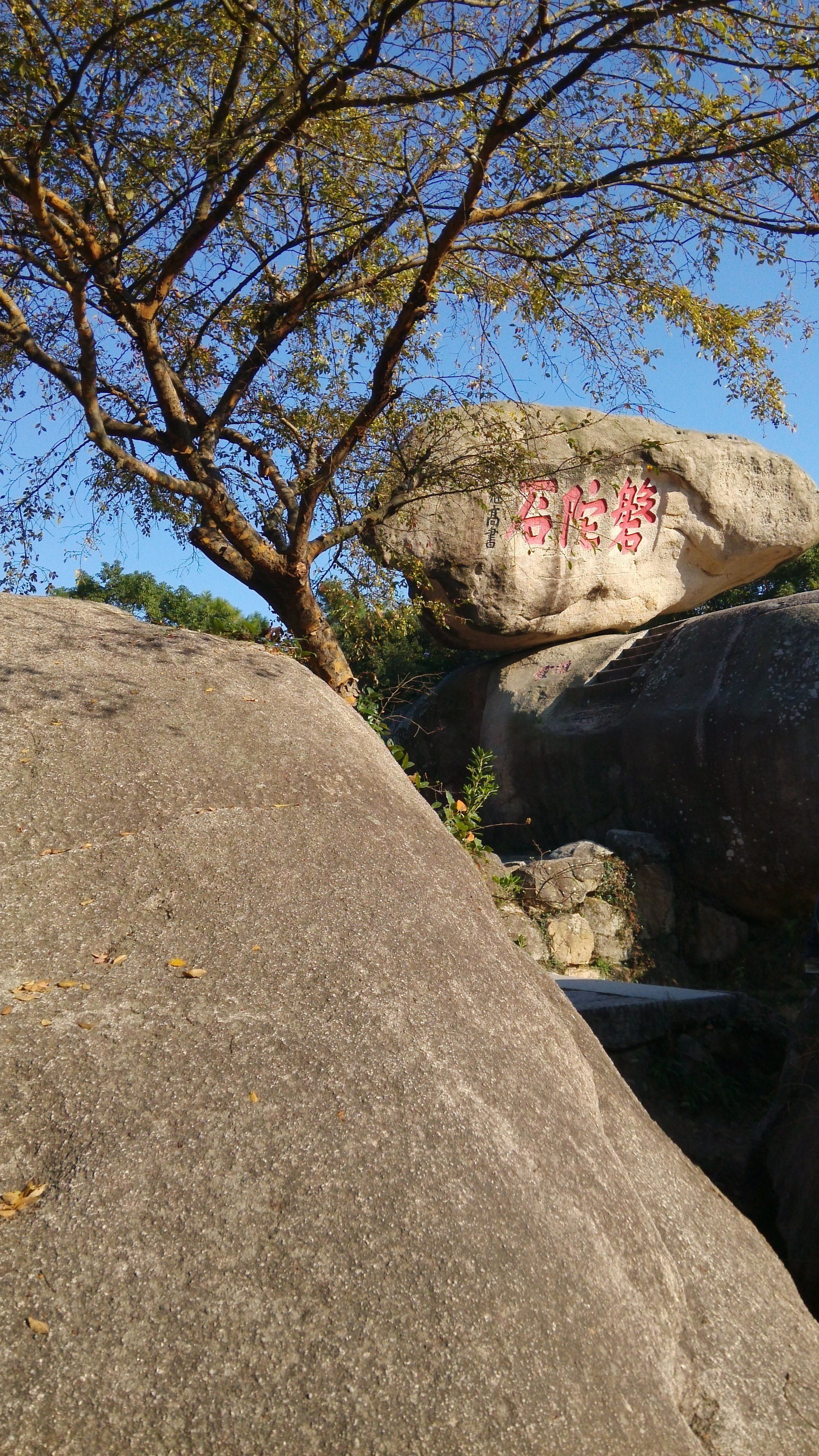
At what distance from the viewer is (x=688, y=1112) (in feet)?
20.9

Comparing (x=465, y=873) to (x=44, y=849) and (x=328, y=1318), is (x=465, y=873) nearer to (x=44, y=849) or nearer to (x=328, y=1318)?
(x=44, y=849)

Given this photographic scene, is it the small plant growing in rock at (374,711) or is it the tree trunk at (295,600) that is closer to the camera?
the tree trunk at (295,600)

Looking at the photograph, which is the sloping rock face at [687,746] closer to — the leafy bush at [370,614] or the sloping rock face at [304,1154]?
the leafy bush at [370,614]

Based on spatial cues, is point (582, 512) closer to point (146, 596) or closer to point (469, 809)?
point (469, 809)

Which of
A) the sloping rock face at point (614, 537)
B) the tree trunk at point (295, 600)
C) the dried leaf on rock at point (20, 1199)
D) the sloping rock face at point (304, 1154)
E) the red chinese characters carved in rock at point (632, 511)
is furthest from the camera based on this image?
the red chinese characters carved in rock at point (632, 511)

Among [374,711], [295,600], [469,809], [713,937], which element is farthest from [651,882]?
[295,600]

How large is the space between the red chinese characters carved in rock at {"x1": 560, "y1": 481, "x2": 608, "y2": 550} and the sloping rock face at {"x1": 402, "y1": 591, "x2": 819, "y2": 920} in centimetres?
129

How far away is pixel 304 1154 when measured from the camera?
2418 millimetres

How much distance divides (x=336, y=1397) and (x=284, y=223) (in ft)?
20.9

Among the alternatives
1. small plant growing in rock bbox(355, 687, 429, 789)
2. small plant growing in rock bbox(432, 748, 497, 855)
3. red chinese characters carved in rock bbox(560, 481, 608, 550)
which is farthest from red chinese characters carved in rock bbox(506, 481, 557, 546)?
small plant growing in rock bbox(355, 687, 429, 789)

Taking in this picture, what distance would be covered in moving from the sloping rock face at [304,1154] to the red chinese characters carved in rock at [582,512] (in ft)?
26.8

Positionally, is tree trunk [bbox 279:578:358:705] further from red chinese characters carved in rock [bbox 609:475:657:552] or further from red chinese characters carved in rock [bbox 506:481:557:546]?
red chinese characters carved in rock [bbox 609:475:657:552]

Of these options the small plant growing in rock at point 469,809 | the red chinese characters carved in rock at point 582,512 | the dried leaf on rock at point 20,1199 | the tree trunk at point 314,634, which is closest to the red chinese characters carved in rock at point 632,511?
the red chinese characters carved in rock at point 582,512

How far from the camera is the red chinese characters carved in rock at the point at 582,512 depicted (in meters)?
11.7
